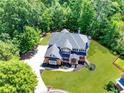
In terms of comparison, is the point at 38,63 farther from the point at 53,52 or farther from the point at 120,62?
the point at 120,62

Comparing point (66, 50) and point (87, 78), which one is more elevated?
point (66, 50)

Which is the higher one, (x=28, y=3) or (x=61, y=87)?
(x=28, y=3)

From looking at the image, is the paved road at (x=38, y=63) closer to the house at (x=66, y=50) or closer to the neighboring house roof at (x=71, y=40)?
the house at (x=66, y=50)

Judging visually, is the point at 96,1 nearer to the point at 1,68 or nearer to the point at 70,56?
the point at 70,56

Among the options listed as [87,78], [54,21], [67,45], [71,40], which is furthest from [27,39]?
[87,78]

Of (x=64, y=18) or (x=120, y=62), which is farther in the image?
(x=64, y=18)

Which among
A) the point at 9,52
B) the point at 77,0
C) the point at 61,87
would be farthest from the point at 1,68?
the point at 77,0
